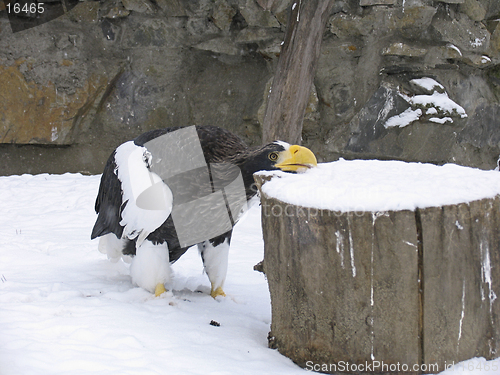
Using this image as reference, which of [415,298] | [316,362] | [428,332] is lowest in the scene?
[316,362]

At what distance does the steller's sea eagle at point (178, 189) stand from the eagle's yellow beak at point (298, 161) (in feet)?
0.04

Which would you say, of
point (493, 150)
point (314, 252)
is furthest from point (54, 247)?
point (493, 150)

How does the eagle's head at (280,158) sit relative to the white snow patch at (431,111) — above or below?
above

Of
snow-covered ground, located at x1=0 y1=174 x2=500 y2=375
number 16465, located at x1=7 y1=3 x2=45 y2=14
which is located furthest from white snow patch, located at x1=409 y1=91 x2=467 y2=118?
number 16465, located at x1=7 y1=3 x2=45 y2=14

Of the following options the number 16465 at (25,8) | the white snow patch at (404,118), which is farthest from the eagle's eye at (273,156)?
the number 16465 at (25,8)

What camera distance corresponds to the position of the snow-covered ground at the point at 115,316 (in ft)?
5.49

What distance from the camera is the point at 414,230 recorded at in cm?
153

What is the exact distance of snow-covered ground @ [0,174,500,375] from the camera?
1674mm

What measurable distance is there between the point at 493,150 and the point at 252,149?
394 centimetres

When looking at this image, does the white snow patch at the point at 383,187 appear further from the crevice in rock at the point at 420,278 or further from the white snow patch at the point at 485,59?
the white snow patch at the point at 485,59

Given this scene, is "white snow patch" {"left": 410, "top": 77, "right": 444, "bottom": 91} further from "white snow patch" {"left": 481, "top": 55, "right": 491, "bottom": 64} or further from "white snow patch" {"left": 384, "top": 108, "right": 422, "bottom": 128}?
"white snow patch" {"left": 481, "top": 55, "right": 491, "bottom": 64}

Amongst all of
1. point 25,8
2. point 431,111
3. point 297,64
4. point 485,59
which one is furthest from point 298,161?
point 25,8

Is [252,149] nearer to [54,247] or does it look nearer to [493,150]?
[54,247]

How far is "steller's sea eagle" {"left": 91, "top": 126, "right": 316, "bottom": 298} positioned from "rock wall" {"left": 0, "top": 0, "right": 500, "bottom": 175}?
7.88 ft
